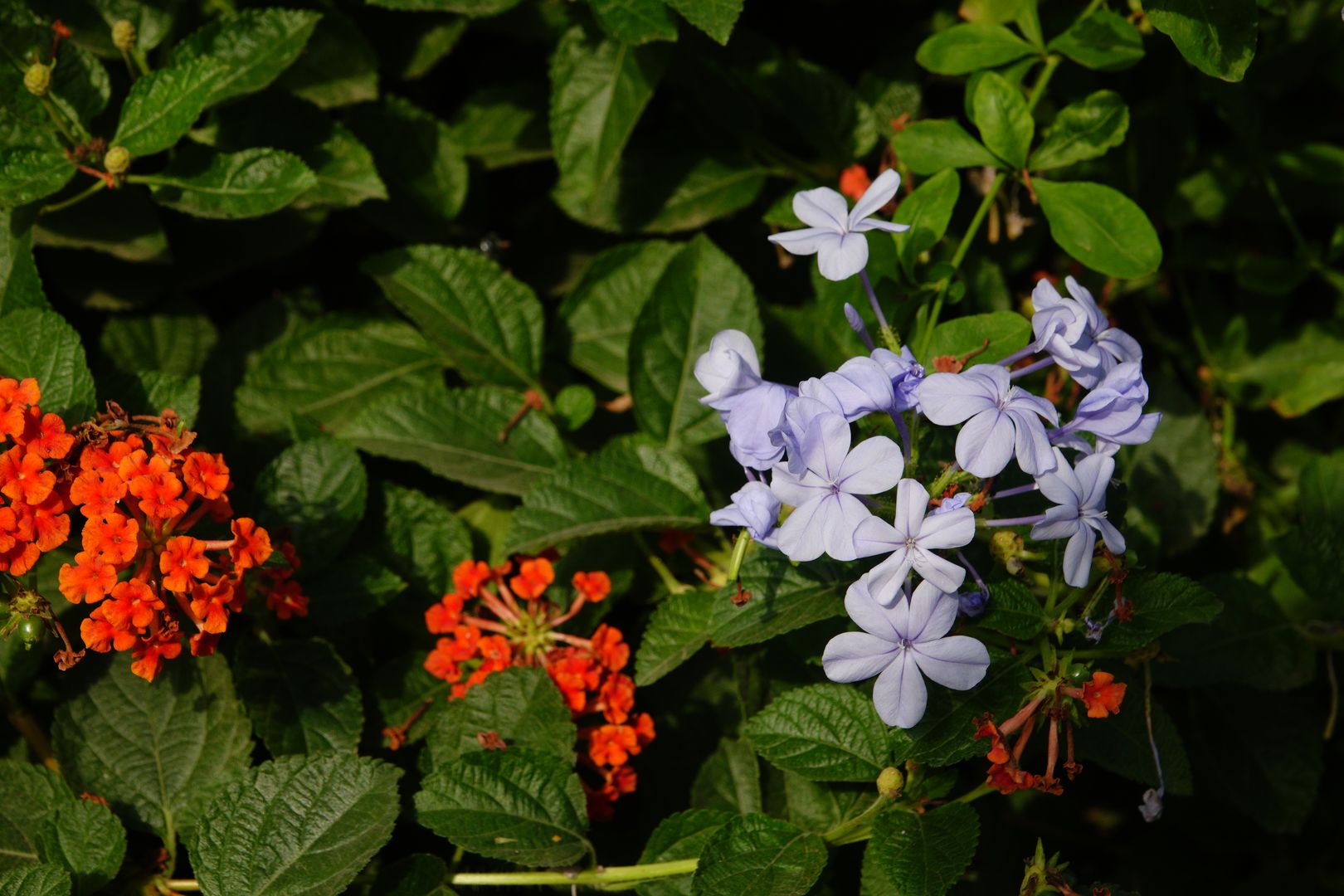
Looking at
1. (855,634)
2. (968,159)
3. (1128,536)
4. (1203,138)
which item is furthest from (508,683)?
(1203,138)

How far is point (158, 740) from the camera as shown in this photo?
1.84m

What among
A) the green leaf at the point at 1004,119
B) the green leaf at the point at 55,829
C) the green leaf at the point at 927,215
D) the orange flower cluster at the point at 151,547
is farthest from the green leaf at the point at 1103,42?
the green leaf at the point at 55,829

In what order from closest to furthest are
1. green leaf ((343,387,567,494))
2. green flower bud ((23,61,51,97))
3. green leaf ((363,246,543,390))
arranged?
1. green flower bud ((23,61,51,97))
2. green leaf ((343,387,567,494))
3. green leaf ((363,246,543,390))

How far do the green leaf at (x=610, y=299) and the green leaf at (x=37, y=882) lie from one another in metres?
1.26

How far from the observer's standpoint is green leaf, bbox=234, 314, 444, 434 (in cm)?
229

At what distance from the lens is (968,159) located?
1920 mm

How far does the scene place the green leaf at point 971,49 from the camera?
6.53 ft

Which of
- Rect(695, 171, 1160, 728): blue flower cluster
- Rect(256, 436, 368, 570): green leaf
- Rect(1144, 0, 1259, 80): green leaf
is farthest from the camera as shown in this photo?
Rect(256, 436, 368, 570): green leaf

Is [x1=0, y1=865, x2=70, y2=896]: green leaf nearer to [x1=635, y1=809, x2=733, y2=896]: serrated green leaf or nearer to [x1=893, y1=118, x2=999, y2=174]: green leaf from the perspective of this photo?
[x1=635, y1=809, x2=733, y2=896]: serrated green leaf

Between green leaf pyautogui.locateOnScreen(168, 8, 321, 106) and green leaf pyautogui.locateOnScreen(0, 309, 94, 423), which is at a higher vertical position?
green leaf pyautogui.locateOnScreen(168, 8, 321, 106)

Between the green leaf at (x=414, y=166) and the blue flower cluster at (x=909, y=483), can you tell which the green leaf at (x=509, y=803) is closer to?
the blue flower cluster at (x=909, y=483)

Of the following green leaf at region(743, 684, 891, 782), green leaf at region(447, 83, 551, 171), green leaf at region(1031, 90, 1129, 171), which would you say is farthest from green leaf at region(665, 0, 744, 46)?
green leaf at region(743, 684, 891, 782)

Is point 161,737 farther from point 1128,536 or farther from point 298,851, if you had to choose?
point 1128,536

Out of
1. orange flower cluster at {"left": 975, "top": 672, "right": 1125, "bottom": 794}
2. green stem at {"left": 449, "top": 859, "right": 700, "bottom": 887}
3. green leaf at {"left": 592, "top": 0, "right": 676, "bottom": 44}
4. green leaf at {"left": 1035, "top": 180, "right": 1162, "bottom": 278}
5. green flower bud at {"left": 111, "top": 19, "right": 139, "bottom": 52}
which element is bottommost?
green stem at {"left": 449, "top": 859, "right": 700, "bottom": 887}
